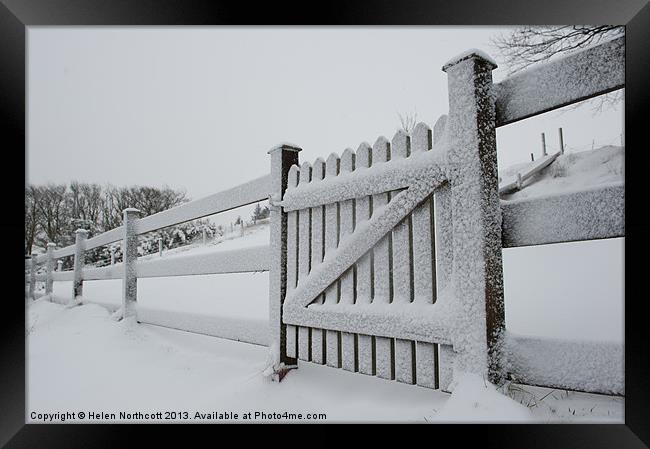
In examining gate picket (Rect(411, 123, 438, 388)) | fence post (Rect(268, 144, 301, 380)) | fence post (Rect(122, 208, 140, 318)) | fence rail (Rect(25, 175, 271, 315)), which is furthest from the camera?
fence post (Rect(122, 208, 140, 318))

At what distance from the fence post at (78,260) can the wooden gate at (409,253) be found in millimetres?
4183

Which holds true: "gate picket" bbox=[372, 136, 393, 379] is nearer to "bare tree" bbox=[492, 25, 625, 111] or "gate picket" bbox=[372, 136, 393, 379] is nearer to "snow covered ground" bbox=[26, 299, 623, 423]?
"snow covered ground" bbox=[26, 299, 623, 423]

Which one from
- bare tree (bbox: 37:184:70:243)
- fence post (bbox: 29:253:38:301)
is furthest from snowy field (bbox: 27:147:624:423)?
fence post (bbox: 29:253:38:301)

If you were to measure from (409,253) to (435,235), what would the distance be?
0.49ft

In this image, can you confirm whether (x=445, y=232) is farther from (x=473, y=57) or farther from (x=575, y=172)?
(x=473, y=57)

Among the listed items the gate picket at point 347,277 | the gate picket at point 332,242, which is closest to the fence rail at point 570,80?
the gate picket at point 347,277

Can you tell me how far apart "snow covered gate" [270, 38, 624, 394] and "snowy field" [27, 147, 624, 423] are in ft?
0.40

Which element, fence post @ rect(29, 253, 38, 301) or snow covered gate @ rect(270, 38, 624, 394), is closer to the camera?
snow covered gate @ rect(270, 38, 624, 394)

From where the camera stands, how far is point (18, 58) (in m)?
1.92

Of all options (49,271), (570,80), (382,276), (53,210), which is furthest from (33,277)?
(570,80)

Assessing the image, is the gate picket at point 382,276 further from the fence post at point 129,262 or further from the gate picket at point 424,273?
the fence post at point 129,262

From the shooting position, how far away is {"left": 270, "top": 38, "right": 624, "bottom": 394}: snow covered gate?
145cm

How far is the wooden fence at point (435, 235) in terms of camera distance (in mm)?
1449

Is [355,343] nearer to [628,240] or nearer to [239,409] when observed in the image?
[239,409]
